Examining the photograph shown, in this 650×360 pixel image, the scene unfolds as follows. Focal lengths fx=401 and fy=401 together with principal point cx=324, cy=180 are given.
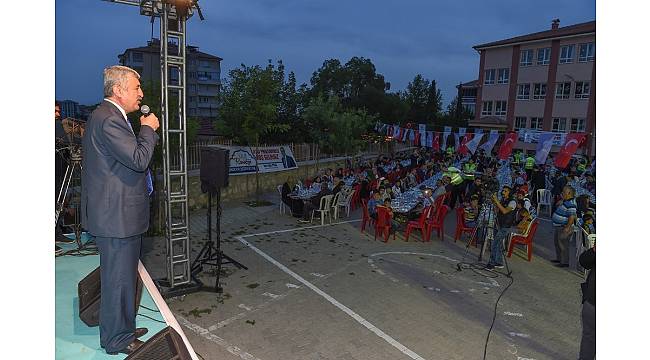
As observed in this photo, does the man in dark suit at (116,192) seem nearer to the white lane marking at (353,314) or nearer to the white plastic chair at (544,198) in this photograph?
the white lane marking at (353,314)

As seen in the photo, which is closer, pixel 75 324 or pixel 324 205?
pixel 75 324

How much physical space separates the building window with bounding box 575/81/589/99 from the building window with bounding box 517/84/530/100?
14.0 feet

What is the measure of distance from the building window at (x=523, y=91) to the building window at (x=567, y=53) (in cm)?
355

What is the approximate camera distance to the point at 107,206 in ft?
9.12

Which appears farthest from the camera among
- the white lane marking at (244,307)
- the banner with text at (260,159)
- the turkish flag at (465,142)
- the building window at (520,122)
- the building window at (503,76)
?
the building window at (503,76)

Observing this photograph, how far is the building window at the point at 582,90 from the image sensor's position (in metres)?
32.1

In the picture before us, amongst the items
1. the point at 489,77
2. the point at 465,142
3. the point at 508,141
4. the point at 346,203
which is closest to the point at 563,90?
the point at 489,77

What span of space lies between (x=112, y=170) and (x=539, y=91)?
130 feet

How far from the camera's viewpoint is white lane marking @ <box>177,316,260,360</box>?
16.0 ft

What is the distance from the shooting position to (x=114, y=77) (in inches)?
112

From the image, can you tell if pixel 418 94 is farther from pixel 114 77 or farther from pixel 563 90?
pixel 114 77

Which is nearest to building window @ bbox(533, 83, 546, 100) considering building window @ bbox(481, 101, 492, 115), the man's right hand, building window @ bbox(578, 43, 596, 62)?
building window @ bbox(578, 43, 596, 62)

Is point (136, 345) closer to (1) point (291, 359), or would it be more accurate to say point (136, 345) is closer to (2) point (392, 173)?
(1) point (291, 359)

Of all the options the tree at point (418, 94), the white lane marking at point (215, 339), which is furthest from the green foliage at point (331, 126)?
the tree at point (418, 94)
